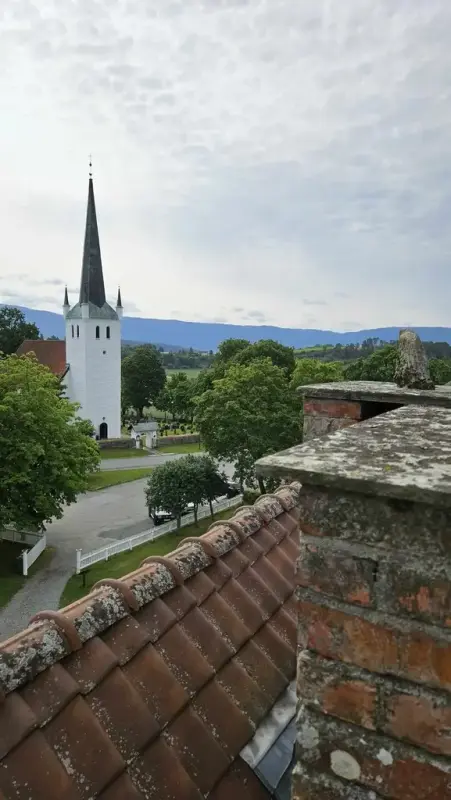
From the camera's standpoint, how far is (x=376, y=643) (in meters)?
1.45

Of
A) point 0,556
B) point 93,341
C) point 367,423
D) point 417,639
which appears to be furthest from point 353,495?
point 93,341

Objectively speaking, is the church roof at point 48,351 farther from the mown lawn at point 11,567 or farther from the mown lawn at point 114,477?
the mown lawn at point 11,567

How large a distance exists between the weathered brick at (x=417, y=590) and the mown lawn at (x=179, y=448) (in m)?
38.2

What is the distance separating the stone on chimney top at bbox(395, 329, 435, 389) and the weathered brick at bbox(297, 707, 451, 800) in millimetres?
3083

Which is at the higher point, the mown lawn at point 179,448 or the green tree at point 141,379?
the green tree at point 141,379

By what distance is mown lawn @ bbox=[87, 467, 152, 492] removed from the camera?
28684 millimetres

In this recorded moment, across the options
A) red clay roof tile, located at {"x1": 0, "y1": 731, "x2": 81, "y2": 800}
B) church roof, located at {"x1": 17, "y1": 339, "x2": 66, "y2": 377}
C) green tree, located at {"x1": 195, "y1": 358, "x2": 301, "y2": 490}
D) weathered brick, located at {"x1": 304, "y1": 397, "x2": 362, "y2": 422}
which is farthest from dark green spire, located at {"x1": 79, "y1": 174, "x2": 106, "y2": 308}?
red clay roof tile, located at {"x1": 0, "y1": 731, "x2": 81, "y2": 800}

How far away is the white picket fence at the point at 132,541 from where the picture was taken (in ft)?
57.3

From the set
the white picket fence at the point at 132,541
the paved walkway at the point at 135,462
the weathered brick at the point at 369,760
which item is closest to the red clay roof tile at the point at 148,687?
the weathered brick at the point at 369,760

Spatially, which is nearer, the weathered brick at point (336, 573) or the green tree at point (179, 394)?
the weathered brick at point (336, 573)

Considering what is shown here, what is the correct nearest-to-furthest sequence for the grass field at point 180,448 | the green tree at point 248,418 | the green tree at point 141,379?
the green tree at point 248,418, the grass field at point 180,448, the green tree at point 141,379

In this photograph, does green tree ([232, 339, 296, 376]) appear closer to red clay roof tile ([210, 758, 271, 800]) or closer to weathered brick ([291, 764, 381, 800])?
red clay roof tile ([210, 758, 271, 800])

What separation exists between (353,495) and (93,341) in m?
41.0

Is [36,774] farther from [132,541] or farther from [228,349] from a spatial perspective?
[228,349]
